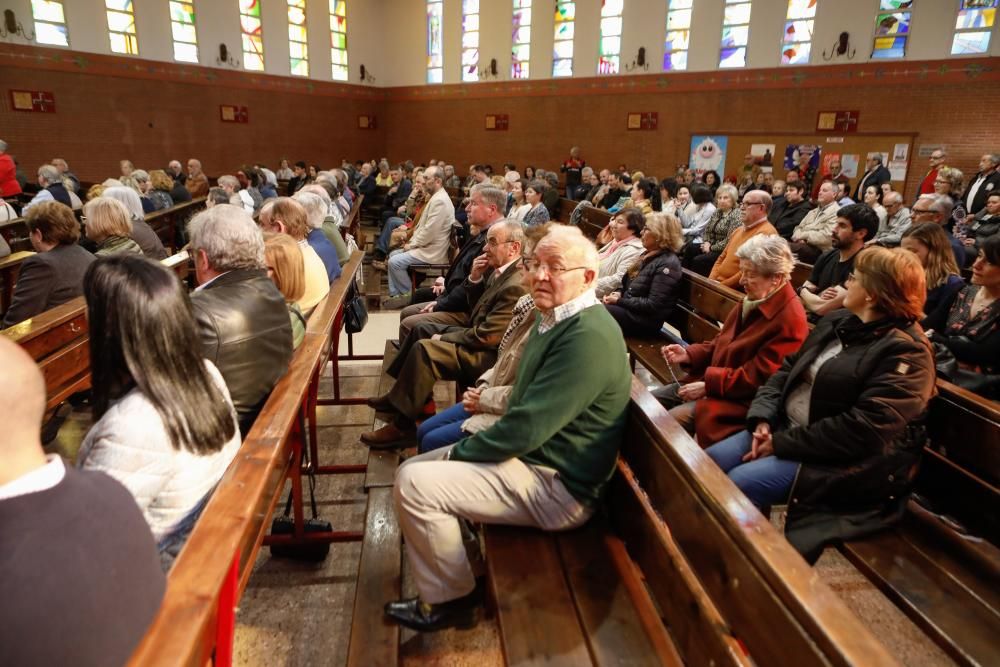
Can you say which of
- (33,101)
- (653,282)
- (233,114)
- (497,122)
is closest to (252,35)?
(233,114)

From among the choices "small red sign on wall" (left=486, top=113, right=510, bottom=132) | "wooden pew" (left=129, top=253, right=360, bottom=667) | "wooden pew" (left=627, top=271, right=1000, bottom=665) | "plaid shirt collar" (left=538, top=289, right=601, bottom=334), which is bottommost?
"wooden pew" (left=627, top=271, right=1000, bottom=665)

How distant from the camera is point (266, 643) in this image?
7.98ft

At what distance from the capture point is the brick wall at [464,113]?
13.7 m

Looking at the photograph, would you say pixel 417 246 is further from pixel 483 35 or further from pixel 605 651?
pixel 483 35

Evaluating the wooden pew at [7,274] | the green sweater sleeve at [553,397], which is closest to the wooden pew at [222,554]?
the green sweater sleeve at [553,397]

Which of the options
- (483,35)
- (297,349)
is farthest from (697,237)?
(483,35)

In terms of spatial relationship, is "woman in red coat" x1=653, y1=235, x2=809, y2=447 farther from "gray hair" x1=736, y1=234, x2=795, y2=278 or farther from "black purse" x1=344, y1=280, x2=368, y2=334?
"black purse" x1=344, y1=280, x2=368, y2=334

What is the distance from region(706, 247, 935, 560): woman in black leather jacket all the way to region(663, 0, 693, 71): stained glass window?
15742 millimetres

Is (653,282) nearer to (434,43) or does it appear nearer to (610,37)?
(610,37)

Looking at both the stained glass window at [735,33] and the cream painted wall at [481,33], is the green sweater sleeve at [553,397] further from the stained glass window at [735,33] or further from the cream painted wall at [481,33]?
the stained glass window at [735,33]

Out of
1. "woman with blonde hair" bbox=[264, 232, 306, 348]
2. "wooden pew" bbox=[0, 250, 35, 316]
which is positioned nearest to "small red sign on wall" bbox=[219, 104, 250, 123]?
"wooden pew" bbox=[0, 250, 35, 316]

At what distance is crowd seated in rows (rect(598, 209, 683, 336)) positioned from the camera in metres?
4.54

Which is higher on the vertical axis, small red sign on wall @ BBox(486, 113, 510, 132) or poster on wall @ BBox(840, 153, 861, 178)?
small red sign on wall @ BBox(486, 113, 510, 132)

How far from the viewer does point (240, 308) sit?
2340 mm
